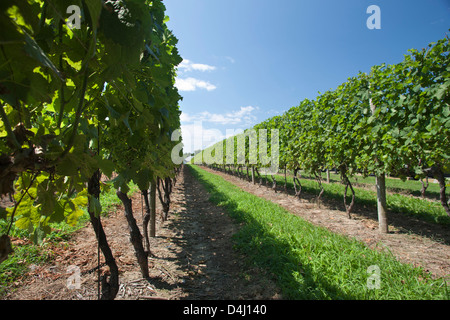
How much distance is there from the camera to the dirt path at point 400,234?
4.11 m

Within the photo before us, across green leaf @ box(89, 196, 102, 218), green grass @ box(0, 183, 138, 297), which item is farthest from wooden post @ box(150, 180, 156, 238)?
green leaf @ box(89, 196, 102, 218)

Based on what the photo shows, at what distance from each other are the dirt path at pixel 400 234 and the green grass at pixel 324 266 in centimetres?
61

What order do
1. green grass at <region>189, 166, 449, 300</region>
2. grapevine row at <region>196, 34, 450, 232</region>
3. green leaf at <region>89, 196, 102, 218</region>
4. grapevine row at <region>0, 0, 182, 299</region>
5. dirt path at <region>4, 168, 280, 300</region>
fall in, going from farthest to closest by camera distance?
grapevine row at <region>196, 34, 450, 232</region> → dirt path at <region>4, 168, 280, 300</region> → green grass at <region>189, 166, 449, 300</region> → green leaf at <region>89, 196, 102, 218</region> → grapevine row at <region>0, 0, 182, 299</region>

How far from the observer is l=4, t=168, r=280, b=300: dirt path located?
3.11 m

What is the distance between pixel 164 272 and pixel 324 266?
2.58m

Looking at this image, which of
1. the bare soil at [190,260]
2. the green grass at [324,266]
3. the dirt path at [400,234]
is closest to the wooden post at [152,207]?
the bare soil at [190,260]

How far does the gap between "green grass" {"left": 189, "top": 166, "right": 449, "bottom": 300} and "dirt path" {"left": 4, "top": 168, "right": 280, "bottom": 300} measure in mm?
295

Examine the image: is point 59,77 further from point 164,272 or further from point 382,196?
point 382,196

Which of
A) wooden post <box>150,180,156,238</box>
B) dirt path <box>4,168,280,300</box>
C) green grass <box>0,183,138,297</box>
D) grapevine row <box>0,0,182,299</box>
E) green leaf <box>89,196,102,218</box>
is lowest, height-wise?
dirt path <box>4,168,280,300</box>

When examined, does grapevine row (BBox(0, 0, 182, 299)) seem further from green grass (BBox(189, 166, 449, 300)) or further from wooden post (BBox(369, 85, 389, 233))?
wooden post (BBox(369, 85, 389, 233))

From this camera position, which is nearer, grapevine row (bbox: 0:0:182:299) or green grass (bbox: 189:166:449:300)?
grapevine row (bbox: 0:0:182:299)

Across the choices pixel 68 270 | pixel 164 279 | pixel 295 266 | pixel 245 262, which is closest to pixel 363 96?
pixel 295 266

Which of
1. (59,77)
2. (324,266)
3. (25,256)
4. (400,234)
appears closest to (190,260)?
(324,266)
